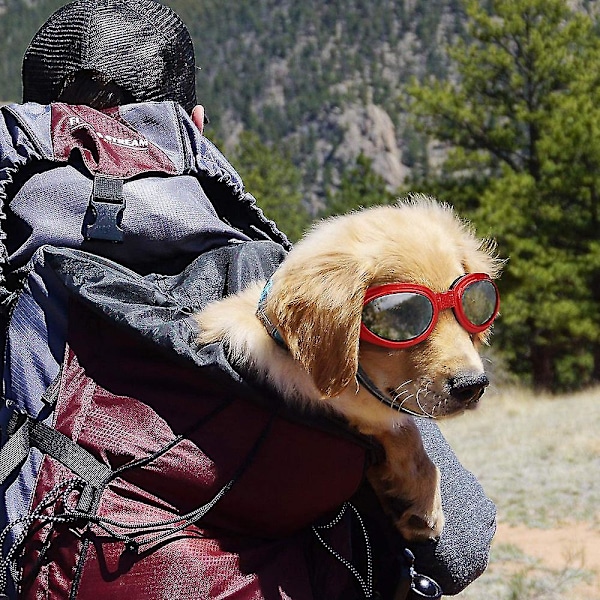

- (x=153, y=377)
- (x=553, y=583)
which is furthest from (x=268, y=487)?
(x=553, y=583)

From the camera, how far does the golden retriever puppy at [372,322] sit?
1.51m

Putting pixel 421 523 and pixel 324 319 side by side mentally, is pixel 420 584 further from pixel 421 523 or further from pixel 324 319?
pixel 324 319

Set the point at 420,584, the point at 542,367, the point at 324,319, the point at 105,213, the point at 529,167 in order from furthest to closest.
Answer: the point at 542,367
the point at 529,167
the point at 420,584
the point at 105,213
the point at 324,319

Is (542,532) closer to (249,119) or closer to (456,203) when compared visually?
(456,203)

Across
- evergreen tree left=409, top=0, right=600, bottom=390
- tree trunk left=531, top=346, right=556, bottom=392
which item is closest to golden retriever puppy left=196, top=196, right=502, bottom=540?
evergreen tree left=409, top=0, right=600, bottom=390

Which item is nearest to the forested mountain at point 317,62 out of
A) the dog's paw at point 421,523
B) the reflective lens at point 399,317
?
the dog's paw at point 421,523

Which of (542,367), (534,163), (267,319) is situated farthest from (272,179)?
(267,319)

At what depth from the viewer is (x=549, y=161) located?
2091 centimetres

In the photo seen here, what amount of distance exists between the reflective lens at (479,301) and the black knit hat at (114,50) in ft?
3.13

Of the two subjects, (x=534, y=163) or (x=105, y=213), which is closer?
(x=105, y=213)

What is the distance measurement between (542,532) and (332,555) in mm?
6368

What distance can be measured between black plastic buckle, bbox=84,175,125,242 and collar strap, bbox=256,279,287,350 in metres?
0.30

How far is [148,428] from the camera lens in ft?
5.16

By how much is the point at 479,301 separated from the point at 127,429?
644 millimetres
